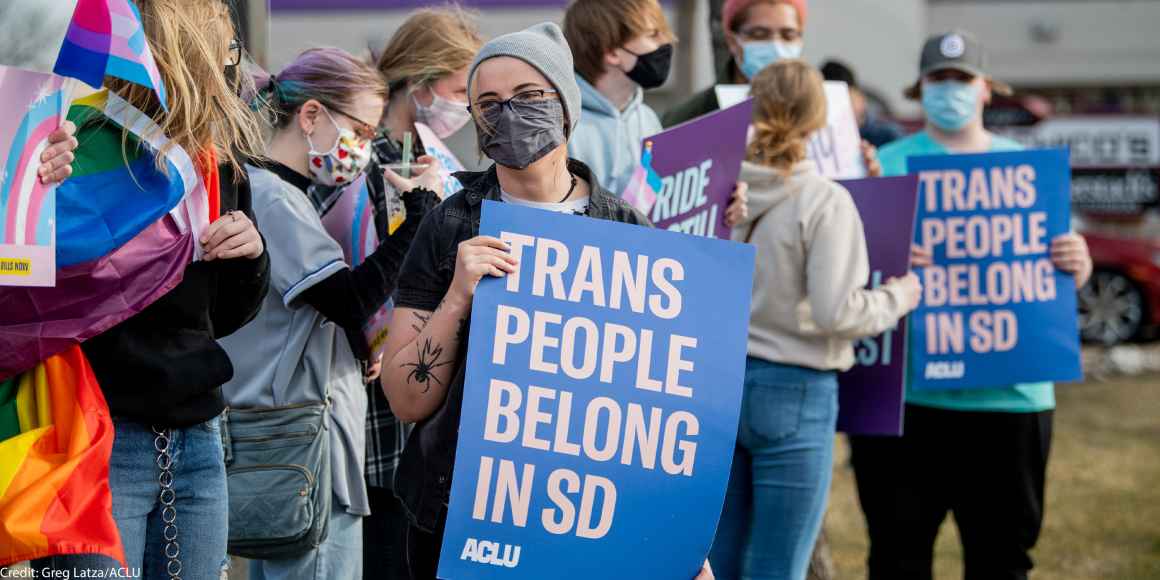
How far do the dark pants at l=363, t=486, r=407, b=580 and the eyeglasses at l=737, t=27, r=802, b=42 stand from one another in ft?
7.35

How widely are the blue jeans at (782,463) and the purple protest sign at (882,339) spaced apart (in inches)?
17.5

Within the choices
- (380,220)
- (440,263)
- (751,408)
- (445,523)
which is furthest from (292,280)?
(751,408)

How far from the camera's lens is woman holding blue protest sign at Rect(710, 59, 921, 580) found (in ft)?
13.5

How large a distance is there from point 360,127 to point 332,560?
3.73 ft

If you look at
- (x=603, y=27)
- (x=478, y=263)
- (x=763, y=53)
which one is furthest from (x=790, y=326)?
(x=478, y=263)

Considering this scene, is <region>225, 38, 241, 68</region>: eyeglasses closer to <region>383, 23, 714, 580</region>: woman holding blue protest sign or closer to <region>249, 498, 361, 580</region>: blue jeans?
<region>383, 23, 714, 580</region>: woman holding blue protest sign

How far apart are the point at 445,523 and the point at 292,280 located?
95 centimetres

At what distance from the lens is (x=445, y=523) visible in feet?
8.92

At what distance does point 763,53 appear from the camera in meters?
5.10

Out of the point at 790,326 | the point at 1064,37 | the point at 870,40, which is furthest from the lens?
the point at 1064,37

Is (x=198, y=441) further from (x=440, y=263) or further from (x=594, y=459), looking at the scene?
(x=594, y=459)

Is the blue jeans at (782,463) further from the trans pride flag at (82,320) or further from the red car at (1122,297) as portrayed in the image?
the red car at (1122,297)

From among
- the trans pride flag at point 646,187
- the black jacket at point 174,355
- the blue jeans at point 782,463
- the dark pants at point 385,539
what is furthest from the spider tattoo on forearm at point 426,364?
the blue jeans at point 782,463

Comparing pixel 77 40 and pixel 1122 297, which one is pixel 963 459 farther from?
pixel 1122 297
